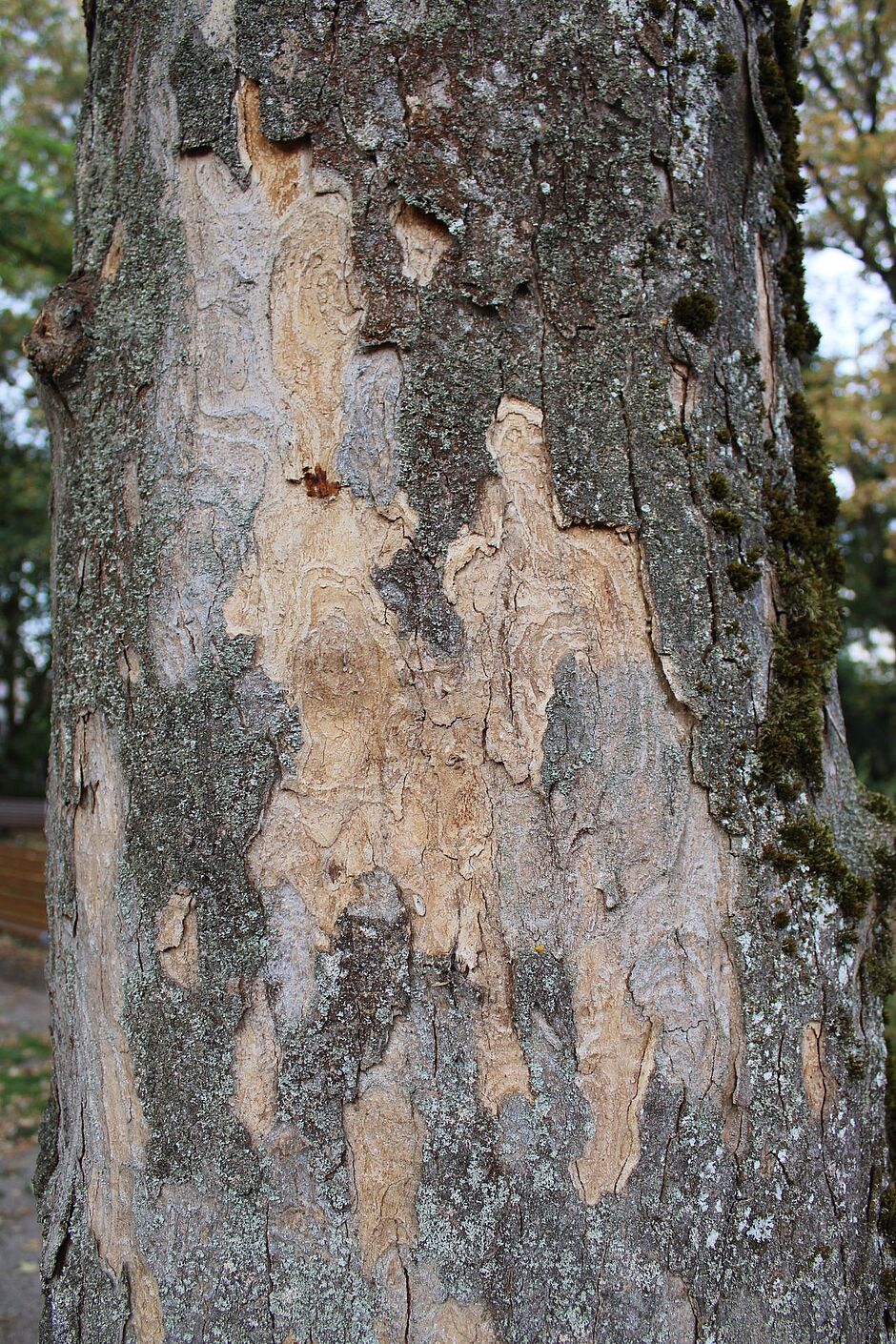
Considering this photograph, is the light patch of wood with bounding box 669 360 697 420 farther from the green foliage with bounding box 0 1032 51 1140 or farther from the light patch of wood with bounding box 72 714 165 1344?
the green foliage with bounding box 0 1032 51 1140

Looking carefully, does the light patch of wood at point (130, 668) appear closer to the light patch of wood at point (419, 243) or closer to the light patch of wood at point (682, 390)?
A: the light patch of wood at point (419, 243)

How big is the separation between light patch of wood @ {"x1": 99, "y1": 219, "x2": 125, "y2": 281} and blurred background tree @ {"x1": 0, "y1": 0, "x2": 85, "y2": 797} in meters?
8.83

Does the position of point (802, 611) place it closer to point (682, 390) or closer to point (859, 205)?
point (682, 390)

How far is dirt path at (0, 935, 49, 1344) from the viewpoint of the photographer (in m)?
3.77

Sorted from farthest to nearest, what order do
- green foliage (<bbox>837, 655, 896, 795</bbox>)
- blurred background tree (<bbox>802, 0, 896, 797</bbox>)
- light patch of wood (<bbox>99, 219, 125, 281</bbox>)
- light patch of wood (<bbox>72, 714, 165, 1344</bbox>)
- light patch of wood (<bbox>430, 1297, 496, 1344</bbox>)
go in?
green foliage (<bbox>837, 655, 896, 795</bbox>), blurred background tree (<bbox>802, 0, 896, 797</bbox>), light patch of wood (<bbox>99, 219, 125, 281</bbox>), light patch of wood (<bbox>72, 714, 165, 1344</bbox>), light patch of wood (<bbox>430, 1297, 496, 1344</bbox>)

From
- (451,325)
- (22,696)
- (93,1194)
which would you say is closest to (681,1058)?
(93,1194)

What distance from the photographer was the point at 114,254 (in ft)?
4.89

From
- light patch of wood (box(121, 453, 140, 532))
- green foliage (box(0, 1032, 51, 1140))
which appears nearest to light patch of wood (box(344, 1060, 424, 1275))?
light patch of wood (box(121, 453, 140, 532))

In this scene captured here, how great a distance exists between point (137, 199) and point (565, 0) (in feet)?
2.24

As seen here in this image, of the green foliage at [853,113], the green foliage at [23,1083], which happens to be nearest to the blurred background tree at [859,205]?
the green foliage at [853,113]

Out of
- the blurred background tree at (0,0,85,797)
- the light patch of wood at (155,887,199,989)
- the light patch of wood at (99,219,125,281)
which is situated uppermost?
the blurred background tree at (0,0,85,797)

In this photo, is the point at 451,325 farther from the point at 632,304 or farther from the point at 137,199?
the point at 137,199

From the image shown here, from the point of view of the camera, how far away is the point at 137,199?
1456 mm

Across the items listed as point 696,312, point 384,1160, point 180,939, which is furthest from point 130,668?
point 696,312
